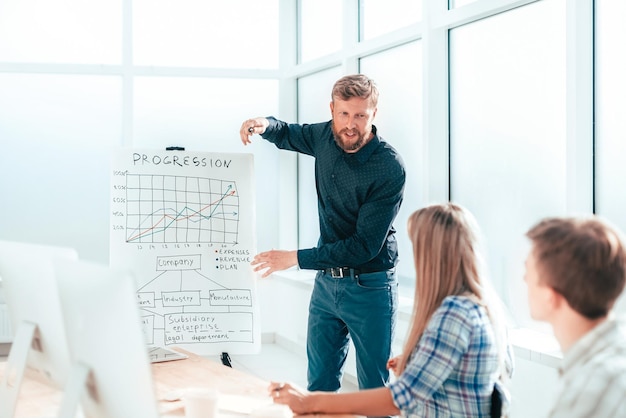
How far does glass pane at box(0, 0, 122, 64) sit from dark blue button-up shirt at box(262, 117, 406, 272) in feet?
9.16

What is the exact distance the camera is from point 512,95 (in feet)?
10.8

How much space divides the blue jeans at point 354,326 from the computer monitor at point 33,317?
55.7 inches

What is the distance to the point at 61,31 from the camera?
5195mm

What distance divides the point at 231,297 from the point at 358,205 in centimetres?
70

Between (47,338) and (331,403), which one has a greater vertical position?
(47,338)

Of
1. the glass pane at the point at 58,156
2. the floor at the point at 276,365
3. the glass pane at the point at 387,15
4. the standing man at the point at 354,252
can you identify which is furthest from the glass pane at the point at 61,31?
the standing man at the point at 354,252

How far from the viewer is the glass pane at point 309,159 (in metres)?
5.06

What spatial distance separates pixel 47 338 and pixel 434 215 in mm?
911

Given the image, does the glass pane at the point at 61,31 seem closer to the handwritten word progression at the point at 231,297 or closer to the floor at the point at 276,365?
the floor at the point at 276,365

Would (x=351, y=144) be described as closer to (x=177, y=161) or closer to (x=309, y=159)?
(x=177, y=161)

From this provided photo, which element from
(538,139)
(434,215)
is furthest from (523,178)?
(434,215)

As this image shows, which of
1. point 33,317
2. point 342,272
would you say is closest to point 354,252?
point 342,272

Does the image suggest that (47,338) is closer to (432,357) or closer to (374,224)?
(432,357)

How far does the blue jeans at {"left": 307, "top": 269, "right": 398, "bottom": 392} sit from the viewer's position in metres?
2.87
